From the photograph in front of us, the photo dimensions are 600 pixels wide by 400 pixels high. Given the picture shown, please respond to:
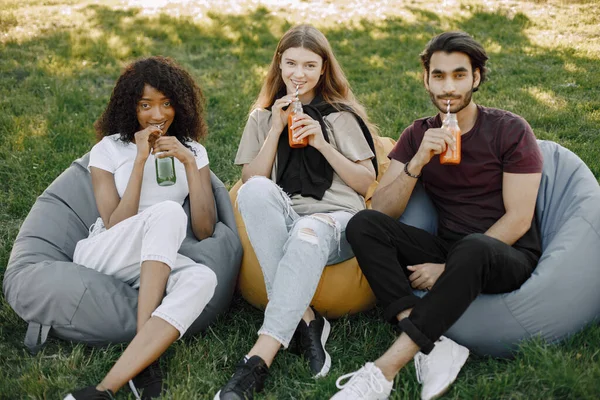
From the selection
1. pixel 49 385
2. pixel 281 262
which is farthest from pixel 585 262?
pixel 49 385

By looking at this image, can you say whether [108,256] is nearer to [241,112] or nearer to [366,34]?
[241,112]

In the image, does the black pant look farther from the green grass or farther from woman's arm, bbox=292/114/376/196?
woman's arm, bbox=292/114/376/196

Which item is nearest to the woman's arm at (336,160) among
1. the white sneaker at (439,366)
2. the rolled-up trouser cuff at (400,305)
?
the rolled-up trouser cuff at (400,305)

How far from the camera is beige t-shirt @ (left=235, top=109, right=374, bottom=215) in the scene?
339 centimetres

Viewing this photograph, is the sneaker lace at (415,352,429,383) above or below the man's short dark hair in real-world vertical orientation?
below

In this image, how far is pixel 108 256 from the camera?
10.0 ft

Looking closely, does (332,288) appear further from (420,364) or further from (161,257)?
(161,257)

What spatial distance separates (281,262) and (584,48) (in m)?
6.21

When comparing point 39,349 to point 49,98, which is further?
point 49,98

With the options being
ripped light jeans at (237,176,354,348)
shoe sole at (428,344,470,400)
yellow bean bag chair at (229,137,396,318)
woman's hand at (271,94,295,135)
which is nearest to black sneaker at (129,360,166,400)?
ripped light jeans at (237,176,354,348)

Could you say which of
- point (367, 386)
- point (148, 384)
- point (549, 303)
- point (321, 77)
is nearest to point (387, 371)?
point (367, 386)

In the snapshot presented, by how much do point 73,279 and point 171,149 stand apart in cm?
80

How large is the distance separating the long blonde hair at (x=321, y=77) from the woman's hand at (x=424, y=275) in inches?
42.5

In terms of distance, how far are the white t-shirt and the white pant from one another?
0.34m
